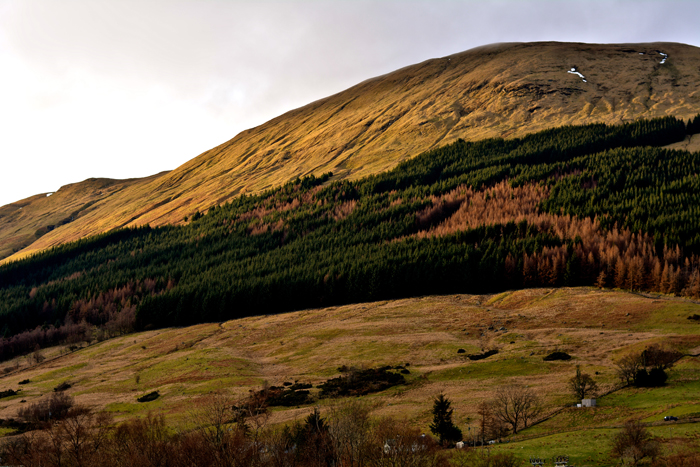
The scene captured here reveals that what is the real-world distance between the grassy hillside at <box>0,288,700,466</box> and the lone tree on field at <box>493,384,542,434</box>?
1836 mm

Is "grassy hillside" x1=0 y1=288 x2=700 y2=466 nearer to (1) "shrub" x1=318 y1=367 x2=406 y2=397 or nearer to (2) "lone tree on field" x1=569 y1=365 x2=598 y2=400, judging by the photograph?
(2) "lone tree on field" x1=569 y1=365 x2=598 y2=400

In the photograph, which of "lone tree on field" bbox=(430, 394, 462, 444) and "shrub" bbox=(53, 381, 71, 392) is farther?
"shrub" bbox=(53, 381, 71, 392)

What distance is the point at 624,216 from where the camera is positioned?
477 feet

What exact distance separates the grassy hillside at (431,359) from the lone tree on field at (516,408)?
184 cm

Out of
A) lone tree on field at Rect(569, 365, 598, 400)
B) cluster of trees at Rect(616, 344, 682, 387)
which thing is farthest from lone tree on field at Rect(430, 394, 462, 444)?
cluster of trees at Rect(616, 344, 682, 387)

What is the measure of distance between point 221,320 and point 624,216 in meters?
126

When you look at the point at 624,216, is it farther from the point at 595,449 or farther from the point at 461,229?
the point at 595,449

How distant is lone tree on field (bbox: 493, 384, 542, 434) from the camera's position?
56500mm

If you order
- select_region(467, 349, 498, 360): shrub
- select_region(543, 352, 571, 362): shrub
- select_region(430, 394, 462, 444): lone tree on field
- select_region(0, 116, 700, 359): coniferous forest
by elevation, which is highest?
select_region(0, 116, 700, 359): coniferous forest

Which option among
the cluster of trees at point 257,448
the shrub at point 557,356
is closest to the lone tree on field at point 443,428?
the cluster of trees at point 257,448

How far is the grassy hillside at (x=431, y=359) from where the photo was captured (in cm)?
5631

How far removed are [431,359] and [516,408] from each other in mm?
37014

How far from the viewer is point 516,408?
56.5 metres

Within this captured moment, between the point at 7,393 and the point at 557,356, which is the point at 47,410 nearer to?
the point at 7,393
